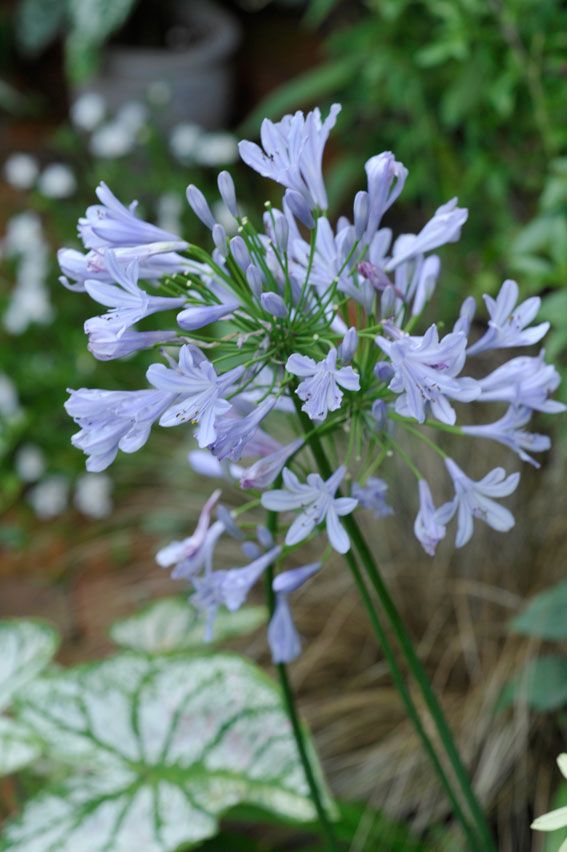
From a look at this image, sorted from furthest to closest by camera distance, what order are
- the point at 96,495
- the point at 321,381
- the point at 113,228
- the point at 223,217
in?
the point at 223,217 → the point at 96,495 → the point at 113,228 → the point at 321,381

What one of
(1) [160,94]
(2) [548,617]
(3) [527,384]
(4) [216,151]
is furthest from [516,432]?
(1) [160,94]

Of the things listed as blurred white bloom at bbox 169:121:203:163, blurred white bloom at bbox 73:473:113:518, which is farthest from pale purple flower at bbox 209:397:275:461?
blurred white bloom at bbox 169:121:203:163

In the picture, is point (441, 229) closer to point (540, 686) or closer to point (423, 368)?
point (423, 368)

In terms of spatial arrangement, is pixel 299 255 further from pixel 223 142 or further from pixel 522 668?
pixel 223 142

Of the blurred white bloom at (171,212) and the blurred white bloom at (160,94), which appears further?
the blurred white bloom at (160,94)

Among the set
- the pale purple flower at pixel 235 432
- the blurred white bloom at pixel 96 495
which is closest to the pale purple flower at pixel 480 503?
the pale purple flower at pixel 235 432

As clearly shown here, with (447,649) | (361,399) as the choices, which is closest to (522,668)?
(447,649)

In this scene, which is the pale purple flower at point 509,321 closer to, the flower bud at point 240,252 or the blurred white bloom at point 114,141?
the flower bud at point 240,252
